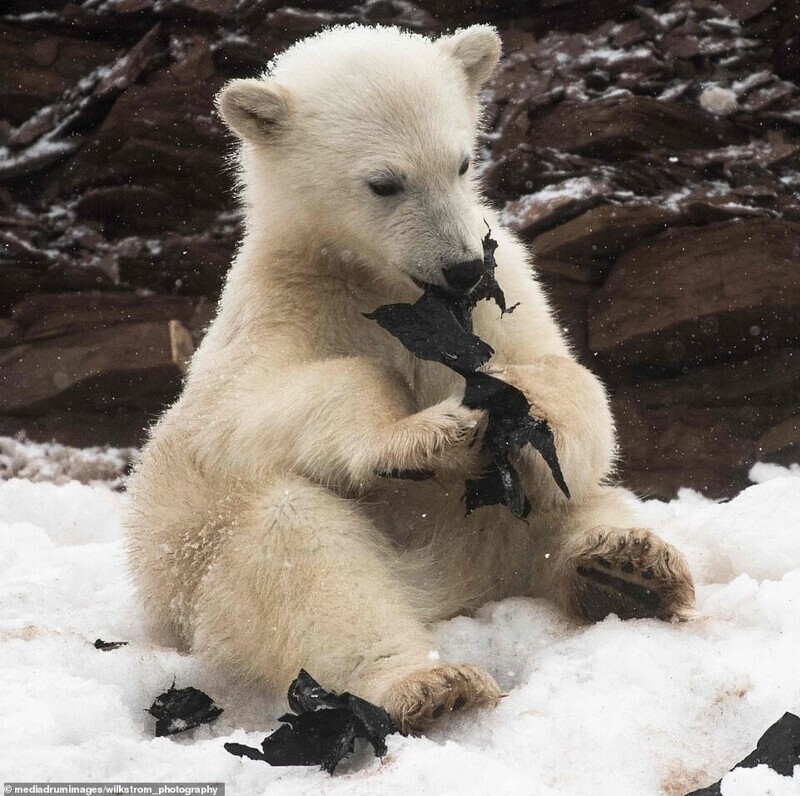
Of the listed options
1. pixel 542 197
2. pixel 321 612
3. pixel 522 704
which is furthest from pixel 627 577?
pixel 542 197

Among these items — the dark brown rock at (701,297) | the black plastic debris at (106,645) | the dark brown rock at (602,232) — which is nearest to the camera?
the black plastic debris at (106,645)

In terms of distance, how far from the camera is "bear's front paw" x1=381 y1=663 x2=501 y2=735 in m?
2.46

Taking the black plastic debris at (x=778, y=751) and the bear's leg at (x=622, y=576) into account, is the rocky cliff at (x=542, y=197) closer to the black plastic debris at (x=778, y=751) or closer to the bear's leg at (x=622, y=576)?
the bear's leg at (x=622, y=576)

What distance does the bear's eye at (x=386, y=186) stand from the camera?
3.42m

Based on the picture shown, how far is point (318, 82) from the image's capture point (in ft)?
12.2

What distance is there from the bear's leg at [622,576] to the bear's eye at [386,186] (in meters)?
1.30

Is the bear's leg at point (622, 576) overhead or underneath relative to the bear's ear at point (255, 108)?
underneath

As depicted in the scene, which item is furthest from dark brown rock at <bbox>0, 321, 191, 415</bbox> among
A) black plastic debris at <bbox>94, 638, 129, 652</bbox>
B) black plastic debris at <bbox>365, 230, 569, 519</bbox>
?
black plastic debris at <bbox>365, 230, 569, 519</bbox>

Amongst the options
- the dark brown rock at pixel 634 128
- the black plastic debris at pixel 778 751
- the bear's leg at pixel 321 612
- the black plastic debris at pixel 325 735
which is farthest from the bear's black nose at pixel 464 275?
the dark brown rock at pixel 634 128

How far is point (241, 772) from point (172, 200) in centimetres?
670

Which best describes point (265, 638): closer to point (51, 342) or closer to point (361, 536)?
point (361, 536)

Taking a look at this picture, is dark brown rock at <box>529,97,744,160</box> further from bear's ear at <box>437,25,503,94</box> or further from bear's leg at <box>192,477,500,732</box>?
bear's leg at <box>192,477,500,732</box>

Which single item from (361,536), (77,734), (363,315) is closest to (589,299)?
(363,315)

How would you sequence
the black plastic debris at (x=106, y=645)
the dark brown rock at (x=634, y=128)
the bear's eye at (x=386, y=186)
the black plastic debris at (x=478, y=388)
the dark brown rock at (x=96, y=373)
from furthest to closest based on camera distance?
1. the dark brown rock at (x=96, y=373)
2. the dark brown rock at (x=634, y=128)
3. the bear's eye at (x=386, y=186)
4. the black plastic debris at (x=106, y=645)
5. the black plastic debris at (x=478, y=388)
